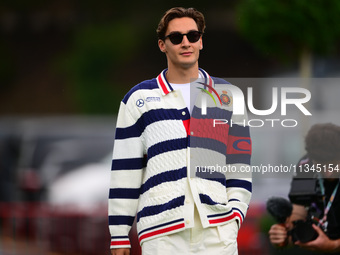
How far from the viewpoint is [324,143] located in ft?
16.3

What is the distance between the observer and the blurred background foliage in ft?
79.5

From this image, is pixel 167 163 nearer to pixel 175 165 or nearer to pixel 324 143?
pixel 175 165

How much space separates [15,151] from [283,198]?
11.0 m

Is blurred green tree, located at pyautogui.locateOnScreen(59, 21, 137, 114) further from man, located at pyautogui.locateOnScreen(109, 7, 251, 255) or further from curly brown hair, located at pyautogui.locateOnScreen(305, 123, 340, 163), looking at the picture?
man, located at pyautogui.locateOnScreen(109, 7, 251, 255)

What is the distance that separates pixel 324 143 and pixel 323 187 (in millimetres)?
245

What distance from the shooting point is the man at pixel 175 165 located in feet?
14.1

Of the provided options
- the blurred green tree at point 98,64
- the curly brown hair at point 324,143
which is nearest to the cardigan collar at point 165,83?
the curly brown hair at point 324,143

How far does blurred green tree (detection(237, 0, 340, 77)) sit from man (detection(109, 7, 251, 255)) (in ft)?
10.9

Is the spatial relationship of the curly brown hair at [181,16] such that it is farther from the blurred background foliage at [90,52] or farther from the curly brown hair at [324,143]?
the blurred background foliage at [90,52]

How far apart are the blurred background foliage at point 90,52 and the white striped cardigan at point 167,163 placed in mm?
14961

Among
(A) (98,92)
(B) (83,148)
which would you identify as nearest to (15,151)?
(B) (83,148)

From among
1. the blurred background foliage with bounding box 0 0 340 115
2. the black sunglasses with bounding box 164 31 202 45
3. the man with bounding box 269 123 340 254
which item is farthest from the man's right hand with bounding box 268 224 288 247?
the blurred background foliage with bounding box 0 0 340 115

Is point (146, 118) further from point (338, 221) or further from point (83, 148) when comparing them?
point (83, 148)

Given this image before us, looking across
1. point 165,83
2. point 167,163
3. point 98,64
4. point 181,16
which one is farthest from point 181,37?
point 98,64
